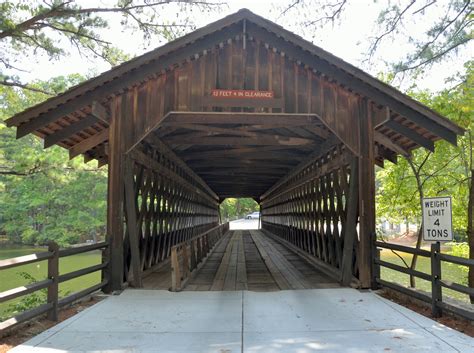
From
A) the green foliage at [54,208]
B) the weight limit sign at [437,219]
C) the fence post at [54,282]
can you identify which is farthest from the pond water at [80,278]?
the weight limit sign at [437,219]

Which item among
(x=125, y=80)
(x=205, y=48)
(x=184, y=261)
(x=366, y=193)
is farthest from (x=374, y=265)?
(x=125, y=80)

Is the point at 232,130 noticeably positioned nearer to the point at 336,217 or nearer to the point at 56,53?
the point at 336,217

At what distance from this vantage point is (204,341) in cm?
439

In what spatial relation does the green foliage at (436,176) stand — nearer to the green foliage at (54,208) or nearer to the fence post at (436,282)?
the fence post at (436,282)

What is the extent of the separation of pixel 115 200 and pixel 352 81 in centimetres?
466

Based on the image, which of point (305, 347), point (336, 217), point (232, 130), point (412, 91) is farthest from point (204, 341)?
Answer: point (412, 91)

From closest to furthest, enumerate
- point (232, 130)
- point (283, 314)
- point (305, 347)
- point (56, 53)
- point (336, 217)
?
point (305, 347) < point (283, 314) < point (336, 217) < point (232, 130) < point (56, 53)

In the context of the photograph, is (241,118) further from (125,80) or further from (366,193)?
(366,193)

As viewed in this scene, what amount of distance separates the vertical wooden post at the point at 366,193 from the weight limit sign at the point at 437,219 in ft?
5.93

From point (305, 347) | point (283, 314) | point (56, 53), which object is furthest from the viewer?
point (56, 53)

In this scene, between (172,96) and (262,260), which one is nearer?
(172,96)

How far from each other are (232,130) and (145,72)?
303 centimetres

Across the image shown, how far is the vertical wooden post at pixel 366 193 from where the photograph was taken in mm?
7062

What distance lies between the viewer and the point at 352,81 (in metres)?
7.11
